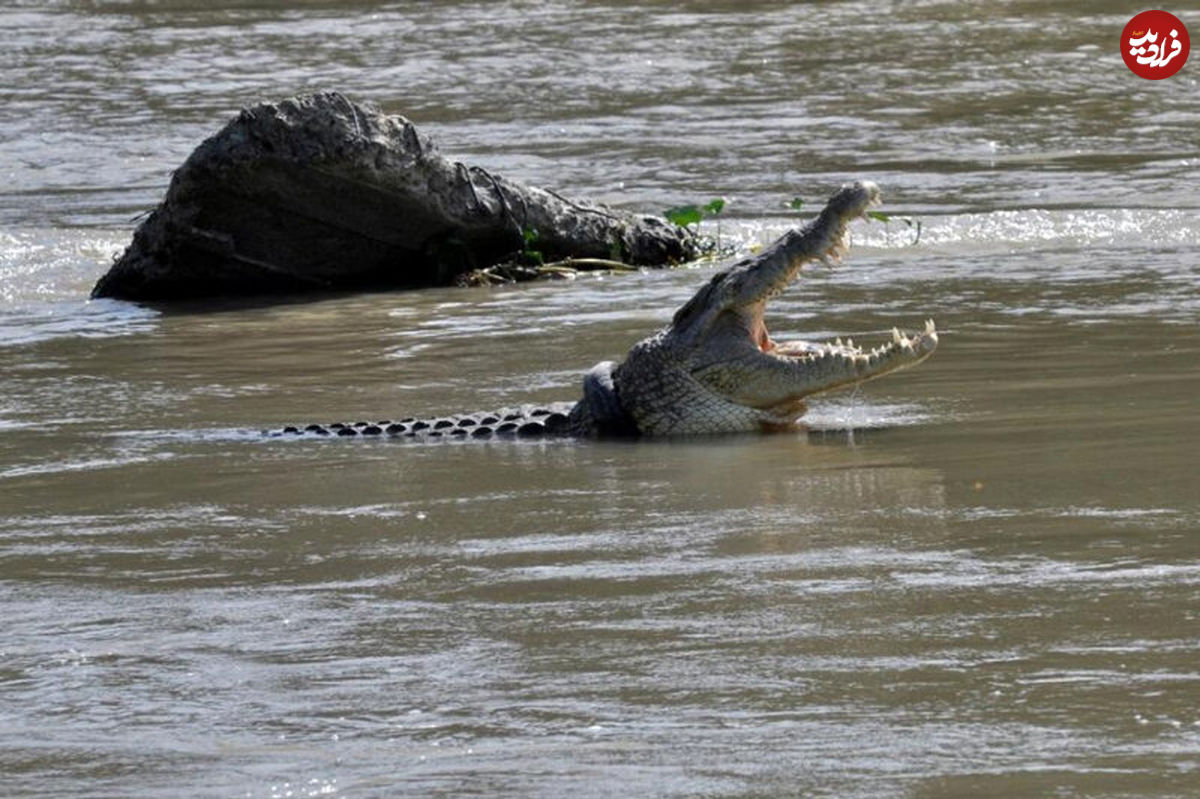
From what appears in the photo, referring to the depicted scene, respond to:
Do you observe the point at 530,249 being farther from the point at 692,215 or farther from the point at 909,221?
the point at 909,221

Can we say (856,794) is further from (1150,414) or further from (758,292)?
(758,292)

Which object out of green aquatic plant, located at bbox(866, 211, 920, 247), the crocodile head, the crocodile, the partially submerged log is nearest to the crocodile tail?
the crocodile

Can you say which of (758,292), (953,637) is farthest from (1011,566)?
(758,292)

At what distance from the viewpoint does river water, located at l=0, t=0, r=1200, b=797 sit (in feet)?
12.1

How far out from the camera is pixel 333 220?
11.1 metres

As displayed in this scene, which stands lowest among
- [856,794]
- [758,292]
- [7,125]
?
[856,794]

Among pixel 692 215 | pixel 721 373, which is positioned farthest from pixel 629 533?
pixel 692 215

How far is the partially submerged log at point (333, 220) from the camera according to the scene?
10836 mm

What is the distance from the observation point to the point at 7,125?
645 inches

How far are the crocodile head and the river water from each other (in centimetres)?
21

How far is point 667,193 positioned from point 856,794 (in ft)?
33.0

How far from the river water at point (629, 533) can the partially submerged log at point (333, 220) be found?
48 cm

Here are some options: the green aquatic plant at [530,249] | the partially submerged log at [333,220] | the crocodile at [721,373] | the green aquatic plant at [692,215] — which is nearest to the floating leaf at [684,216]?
the green aquatic plant at [692,215]

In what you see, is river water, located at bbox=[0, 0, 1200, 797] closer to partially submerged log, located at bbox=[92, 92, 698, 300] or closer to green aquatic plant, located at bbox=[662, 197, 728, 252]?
green aquatic plant, located at bbox=[662, 197, 728, 252]
